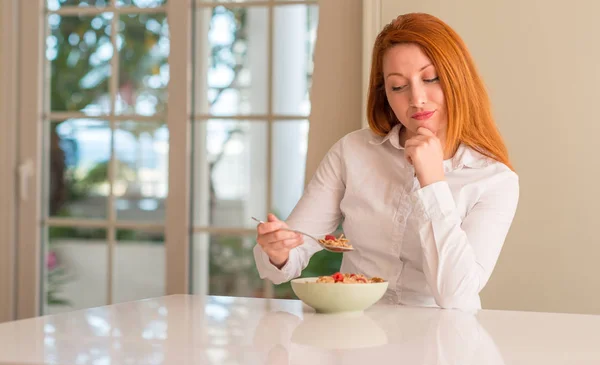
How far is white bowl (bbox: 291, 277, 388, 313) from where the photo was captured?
147 centimetres

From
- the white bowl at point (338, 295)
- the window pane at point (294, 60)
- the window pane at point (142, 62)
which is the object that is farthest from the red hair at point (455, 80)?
the window pane at point (142, 62)

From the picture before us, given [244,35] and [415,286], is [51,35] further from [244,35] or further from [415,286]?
[415,286]

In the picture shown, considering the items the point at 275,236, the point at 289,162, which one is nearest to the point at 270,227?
the point at 275,236

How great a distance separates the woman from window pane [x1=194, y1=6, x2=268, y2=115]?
2951 millimetres

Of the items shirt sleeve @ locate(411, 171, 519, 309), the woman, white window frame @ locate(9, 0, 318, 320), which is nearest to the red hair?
the woman

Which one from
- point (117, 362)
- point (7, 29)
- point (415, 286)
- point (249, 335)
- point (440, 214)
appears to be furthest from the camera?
point (7, 29)

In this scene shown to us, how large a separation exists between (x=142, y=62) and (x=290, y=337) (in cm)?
434

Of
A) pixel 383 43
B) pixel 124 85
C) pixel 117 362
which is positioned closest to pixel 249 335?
pixel 117 362

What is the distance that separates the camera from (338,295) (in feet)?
4.81

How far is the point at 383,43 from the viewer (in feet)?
6.97

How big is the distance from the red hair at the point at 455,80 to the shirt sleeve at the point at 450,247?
277 mm

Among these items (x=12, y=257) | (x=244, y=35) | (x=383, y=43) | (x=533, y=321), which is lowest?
(x=12, y=257)

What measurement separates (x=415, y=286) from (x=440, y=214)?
0.32 meters

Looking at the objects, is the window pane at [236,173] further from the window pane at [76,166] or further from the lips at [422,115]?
the lips at [422,115]
